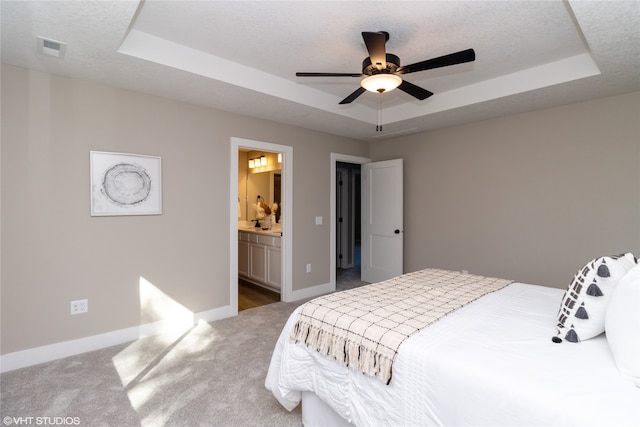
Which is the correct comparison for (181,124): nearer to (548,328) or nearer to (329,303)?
(329,303)

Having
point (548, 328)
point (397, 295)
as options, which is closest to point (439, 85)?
point (397, 295)

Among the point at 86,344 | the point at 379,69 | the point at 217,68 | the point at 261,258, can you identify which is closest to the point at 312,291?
the point at 261,258

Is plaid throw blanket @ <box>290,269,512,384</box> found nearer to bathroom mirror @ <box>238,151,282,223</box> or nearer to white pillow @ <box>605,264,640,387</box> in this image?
white pillow @ <box>605,264,640,387</box>

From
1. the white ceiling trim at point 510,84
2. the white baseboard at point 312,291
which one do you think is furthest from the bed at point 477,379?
the white baseboard at point 312,291

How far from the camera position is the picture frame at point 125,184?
2.78 m

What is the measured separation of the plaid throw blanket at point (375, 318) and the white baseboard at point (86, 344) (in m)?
2.05

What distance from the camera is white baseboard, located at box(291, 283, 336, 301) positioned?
14.0 feet

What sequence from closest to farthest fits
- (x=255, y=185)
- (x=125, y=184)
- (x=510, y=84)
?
1. (x=125, y=184)
2. (x=510, y=84)
3. (x=255, y=185)

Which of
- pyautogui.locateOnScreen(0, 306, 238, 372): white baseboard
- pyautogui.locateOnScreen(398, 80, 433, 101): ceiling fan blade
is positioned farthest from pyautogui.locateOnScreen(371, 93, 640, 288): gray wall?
pyautogui.locateOnScreen(0, 306, 238, 372): white baseboard

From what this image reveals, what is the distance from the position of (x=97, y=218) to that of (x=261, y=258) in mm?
2312

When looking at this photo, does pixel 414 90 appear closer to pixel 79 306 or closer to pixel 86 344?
pixel 79 306

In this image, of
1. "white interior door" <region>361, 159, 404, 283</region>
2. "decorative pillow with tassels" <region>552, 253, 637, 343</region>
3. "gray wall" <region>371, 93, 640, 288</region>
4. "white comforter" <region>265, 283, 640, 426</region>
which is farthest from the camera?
"white interior door" <region>361, 159, 404, 283</region>

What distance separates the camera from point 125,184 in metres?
2.92

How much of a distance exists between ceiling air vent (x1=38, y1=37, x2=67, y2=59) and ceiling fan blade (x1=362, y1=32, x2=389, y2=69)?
207 cm
